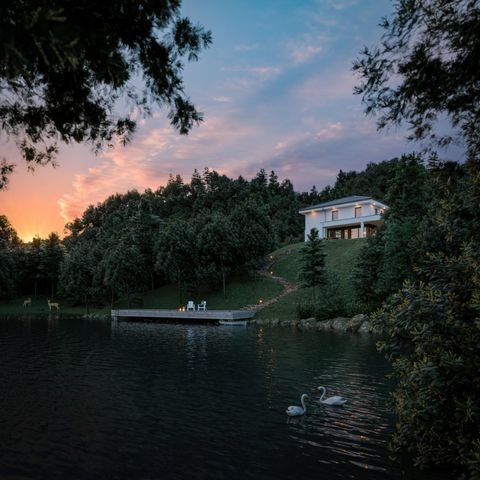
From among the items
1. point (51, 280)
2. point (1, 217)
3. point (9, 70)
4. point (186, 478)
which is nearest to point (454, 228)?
point (186, 478)

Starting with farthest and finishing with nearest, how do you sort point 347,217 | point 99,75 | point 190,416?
1. point 347,217
2. point 190,416
3. point 99,75

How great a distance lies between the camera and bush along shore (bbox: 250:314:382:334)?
4247 centimetres

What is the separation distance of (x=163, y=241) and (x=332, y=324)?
103 feet

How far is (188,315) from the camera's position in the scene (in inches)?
2088

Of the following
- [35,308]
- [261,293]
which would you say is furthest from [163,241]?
[35,308]

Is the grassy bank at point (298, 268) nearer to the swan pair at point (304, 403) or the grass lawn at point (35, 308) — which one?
the grass lawn at point (35, 308)

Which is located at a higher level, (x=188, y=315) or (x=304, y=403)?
(x=188, y=315)

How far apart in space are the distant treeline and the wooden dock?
29.8 ft

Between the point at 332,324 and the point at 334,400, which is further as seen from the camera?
the point at 332,324

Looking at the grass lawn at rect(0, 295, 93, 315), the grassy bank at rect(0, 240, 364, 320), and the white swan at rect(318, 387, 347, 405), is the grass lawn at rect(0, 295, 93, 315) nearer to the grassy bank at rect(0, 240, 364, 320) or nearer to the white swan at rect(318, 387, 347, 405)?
the grassy bank at rect(0, 240, 364, 320)

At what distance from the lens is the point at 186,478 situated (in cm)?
995

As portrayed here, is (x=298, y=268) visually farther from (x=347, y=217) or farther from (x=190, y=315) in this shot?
(x=190, y=315)

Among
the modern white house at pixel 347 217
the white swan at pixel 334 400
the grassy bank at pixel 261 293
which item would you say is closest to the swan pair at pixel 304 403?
the white swan at pixel 334 400

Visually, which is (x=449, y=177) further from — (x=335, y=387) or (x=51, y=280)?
(x=51, y=280)
